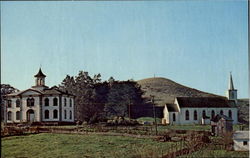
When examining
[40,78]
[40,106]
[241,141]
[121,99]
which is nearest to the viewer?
[241,141]

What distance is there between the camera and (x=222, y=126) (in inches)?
492

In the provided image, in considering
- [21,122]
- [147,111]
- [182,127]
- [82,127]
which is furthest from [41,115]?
[182,127]

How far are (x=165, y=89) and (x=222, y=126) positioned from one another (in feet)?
11.7

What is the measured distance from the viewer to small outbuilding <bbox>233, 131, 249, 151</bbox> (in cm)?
1029

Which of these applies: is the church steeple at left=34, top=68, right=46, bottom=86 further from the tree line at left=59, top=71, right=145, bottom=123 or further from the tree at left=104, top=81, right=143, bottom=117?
the tree at left=104, top=81, right=143, bottom=117

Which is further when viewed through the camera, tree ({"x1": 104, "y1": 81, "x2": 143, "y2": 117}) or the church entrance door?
the church entrance door

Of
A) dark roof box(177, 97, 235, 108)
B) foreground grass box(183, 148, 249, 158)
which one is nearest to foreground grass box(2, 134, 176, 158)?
foreground grass box(183, 148, 249, 158)

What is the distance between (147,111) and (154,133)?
1.26 meters

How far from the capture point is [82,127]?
46.1ft

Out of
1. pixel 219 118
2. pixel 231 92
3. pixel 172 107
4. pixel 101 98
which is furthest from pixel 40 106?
pixel 231 92

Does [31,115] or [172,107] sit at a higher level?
[172,107]

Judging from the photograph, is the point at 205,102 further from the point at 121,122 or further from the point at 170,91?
the point at 121,122

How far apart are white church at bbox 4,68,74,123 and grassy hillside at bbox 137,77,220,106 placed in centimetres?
282

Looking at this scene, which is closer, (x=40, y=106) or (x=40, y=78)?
(x=40, y=78)
